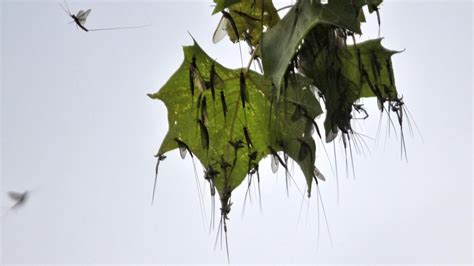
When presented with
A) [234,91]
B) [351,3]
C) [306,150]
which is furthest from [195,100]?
[351,3]

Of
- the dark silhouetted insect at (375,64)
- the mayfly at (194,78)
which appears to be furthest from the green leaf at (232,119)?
the dark silhouetted insect at (375,64)

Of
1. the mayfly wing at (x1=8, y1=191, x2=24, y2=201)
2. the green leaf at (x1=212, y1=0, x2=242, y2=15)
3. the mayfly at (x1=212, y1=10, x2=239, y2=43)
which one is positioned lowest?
the mayfly wing at (x1=8, y1=191, x2=24, y2=201)

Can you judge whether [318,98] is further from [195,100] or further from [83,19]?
[83,19]

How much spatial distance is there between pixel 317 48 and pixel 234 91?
14 cm

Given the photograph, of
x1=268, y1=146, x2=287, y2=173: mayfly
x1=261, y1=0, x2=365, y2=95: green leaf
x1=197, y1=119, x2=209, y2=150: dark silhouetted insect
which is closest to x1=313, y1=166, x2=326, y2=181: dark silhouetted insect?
x1=268, y1=146, x2=287, y2=173: mayfly

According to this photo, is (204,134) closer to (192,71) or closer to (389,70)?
(192,71)

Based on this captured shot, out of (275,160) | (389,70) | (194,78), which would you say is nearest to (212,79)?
(194,78)

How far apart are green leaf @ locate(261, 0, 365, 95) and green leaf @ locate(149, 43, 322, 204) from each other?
118 millimetres

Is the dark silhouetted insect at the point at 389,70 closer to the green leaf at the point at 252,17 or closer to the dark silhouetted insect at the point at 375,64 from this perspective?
the dark silhouetted insect at the point at 375,64

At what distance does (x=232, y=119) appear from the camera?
915 mm

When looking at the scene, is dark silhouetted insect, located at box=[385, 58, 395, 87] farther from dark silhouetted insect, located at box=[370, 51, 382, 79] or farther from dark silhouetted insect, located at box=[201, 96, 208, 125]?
dark silhouetted insect, located at box=[201, 96, 208, 125]

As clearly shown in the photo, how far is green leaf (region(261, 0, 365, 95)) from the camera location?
2.28 feet

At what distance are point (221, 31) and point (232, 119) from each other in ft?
0.45

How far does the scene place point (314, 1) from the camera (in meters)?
0.71
